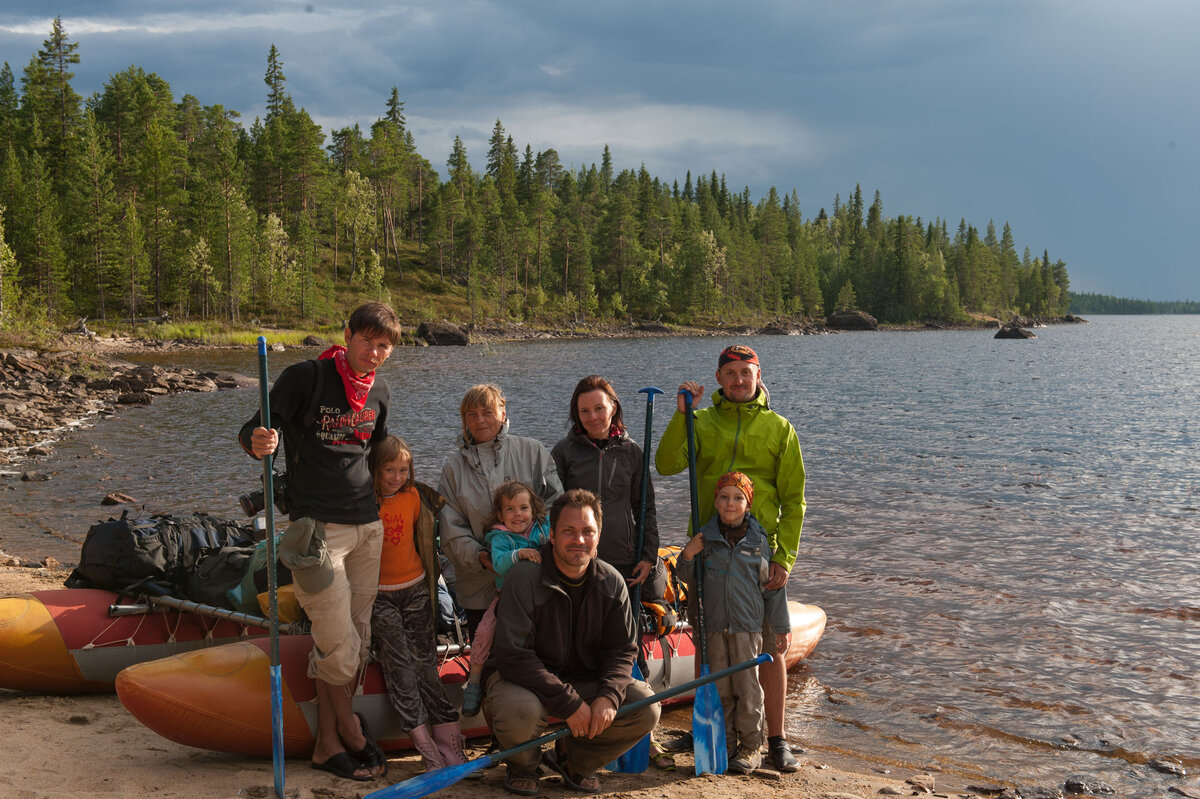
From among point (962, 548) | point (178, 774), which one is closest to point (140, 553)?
point (178, 774)

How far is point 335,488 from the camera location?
14.5 feet

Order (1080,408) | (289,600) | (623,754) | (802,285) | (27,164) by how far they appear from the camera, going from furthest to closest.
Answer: (802,285) < (27,164) < (1080,408) < (289,600) < (623,754)

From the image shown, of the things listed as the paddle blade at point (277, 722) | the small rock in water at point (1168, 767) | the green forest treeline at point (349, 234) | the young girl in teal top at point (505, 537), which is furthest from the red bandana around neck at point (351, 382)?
the green forest treeline at point (349, 234)

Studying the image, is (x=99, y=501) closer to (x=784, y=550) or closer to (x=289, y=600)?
(x=289, y=600)

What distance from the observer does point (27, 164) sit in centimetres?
5606

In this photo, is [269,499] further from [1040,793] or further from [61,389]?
[61,389]

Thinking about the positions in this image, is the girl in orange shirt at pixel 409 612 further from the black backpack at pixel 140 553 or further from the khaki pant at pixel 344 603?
the black backpack at pixel 140 553

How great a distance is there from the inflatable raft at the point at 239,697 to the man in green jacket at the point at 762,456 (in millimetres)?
1920

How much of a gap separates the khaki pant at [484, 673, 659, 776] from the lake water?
81.3 inches

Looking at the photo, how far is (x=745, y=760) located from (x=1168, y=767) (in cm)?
316

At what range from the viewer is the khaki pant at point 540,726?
4.34m

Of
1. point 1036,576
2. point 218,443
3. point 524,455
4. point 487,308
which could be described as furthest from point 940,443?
point 487,308

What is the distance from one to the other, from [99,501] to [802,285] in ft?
365

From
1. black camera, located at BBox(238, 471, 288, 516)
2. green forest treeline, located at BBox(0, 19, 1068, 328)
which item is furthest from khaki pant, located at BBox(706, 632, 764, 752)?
green forest treeline, located at BBox(0, 19, 1068, 328)
